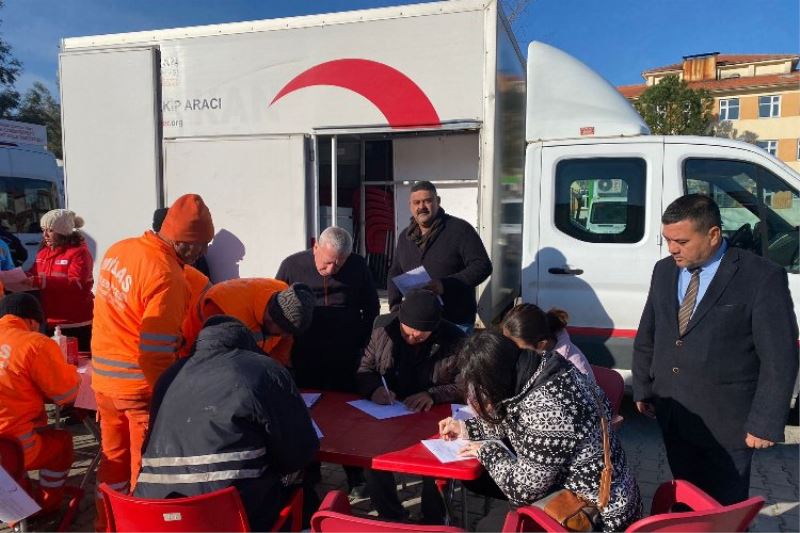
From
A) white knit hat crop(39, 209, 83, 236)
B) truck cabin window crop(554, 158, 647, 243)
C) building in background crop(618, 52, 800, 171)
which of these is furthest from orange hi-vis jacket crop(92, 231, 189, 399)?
building in background crop(618, 52, 800, 171)

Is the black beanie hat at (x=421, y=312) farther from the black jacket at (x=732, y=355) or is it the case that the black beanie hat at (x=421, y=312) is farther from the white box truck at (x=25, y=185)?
the white box truck at (x=25, y=185)

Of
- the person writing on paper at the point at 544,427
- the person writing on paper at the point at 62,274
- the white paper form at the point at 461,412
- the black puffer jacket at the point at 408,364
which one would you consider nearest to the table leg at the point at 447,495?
the white paper form at the point at 461,412

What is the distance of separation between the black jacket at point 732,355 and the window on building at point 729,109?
41.9 meters

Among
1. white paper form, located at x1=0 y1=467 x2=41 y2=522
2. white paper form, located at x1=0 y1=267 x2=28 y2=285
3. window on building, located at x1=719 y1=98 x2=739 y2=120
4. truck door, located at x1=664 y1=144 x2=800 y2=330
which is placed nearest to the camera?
white paper form, located at x1=0 y1=467 x2=41 y2=522

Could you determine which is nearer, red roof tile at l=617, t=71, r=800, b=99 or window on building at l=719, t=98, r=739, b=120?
red roof tile at l=617, t=71, r=800, b=99

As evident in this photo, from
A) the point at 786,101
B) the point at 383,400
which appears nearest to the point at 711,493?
the point at 383,400

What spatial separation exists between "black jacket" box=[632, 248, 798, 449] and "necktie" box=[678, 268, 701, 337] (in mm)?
25

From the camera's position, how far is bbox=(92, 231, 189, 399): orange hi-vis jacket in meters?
2.20

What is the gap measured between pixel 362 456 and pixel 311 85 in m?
2.94

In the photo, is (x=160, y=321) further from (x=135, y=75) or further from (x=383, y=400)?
(x=135, y=75)

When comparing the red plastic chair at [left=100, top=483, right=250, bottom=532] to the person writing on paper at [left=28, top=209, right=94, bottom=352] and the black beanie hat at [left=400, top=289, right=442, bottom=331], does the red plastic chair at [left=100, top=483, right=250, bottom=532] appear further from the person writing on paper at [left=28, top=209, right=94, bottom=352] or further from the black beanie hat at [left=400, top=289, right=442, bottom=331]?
the person writing on paper at [left=28, top=209, right=94, bottom=352]

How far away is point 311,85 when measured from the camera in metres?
4.09

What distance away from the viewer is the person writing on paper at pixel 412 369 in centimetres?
263

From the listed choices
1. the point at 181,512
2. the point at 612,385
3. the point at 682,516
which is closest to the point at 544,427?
the point at 682,516
